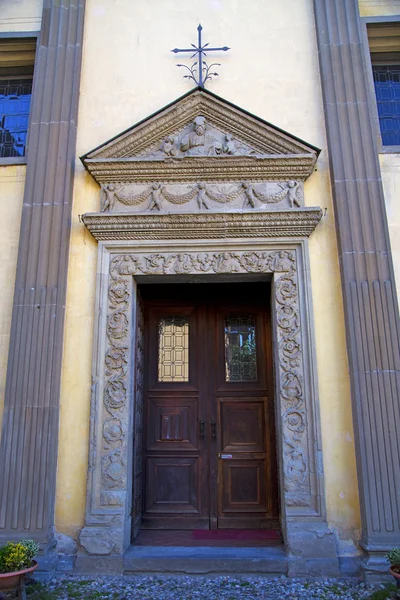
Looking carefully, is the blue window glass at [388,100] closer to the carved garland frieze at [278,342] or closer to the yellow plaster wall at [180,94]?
the yellow plaster wall at [180,94]

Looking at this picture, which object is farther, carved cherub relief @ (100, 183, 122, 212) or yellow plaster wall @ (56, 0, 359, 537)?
carved cherub relief @ (100, 183, 122, 212)

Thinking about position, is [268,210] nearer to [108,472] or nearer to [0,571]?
Result: [108,472]

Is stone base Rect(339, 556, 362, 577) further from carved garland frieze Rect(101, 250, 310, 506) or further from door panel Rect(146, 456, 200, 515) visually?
door panel Rect(146, 456, 200, 515)

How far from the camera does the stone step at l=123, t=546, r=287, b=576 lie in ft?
14.0

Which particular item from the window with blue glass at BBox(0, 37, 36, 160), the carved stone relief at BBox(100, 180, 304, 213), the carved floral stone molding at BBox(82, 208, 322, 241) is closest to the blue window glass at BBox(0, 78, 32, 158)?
the window with blue glass at BBox(0, 37, 36, 160)

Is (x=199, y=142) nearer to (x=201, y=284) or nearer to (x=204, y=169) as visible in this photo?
(x=204, y=169)

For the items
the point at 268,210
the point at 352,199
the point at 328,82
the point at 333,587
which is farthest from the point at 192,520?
the point at 328,82

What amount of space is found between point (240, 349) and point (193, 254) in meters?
1.38

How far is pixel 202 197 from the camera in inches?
203

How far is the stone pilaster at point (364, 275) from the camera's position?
4.29 metres

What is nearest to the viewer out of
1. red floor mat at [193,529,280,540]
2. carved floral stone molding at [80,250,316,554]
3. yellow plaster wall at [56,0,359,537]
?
carved floral stone molding at [80,250,316,554]

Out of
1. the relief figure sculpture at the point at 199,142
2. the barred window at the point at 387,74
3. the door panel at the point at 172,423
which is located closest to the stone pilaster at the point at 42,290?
the door panel at the point at 172,423

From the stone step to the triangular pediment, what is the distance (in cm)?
398

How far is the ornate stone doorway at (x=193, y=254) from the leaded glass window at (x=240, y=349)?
0.64 meters
